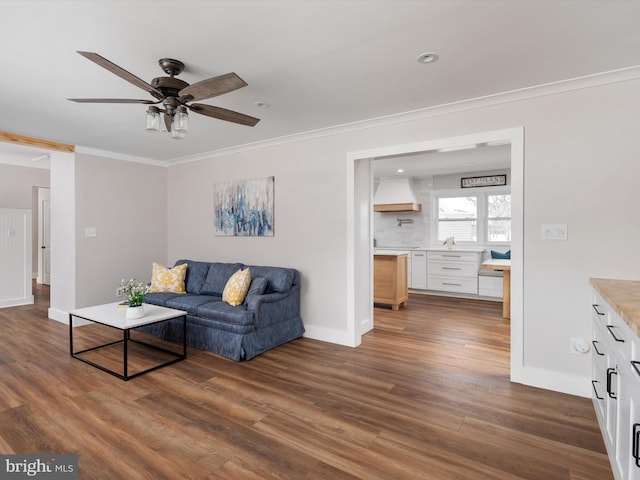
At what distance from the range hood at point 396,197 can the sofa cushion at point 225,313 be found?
4513mm

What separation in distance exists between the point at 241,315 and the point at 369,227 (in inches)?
77.6

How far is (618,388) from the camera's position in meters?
1.67

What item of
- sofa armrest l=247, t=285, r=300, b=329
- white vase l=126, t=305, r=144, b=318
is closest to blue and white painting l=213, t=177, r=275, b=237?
sofa armrest l=247, t=285, r=300, b=329

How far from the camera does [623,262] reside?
253 centimetres

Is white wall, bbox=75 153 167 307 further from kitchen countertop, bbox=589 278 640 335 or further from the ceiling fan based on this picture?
kitchen countertop, bbox=589 278 640 335

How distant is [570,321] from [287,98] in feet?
9.59

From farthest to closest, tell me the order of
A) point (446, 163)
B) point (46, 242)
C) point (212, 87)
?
point (46, 242)
point (446, 163)
point (212, 87)

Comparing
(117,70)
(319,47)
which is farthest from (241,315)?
(319,47)

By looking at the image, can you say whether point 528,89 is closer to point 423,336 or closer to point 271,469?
point 423,336

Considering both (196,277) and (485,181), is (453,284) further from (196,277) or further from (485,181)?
(196,277)

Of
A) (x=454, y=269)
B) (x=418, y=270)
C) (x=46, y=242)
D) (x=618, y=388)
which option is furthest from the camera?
(x=46, y=242)

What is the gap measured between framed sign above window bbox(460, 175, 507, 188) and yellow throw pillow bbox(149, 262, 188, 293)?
18.3 feet

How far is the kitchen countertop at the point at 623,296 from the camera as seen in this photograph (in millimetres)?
1397

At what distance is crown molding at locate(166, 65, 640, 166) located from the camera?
2.54 metres
